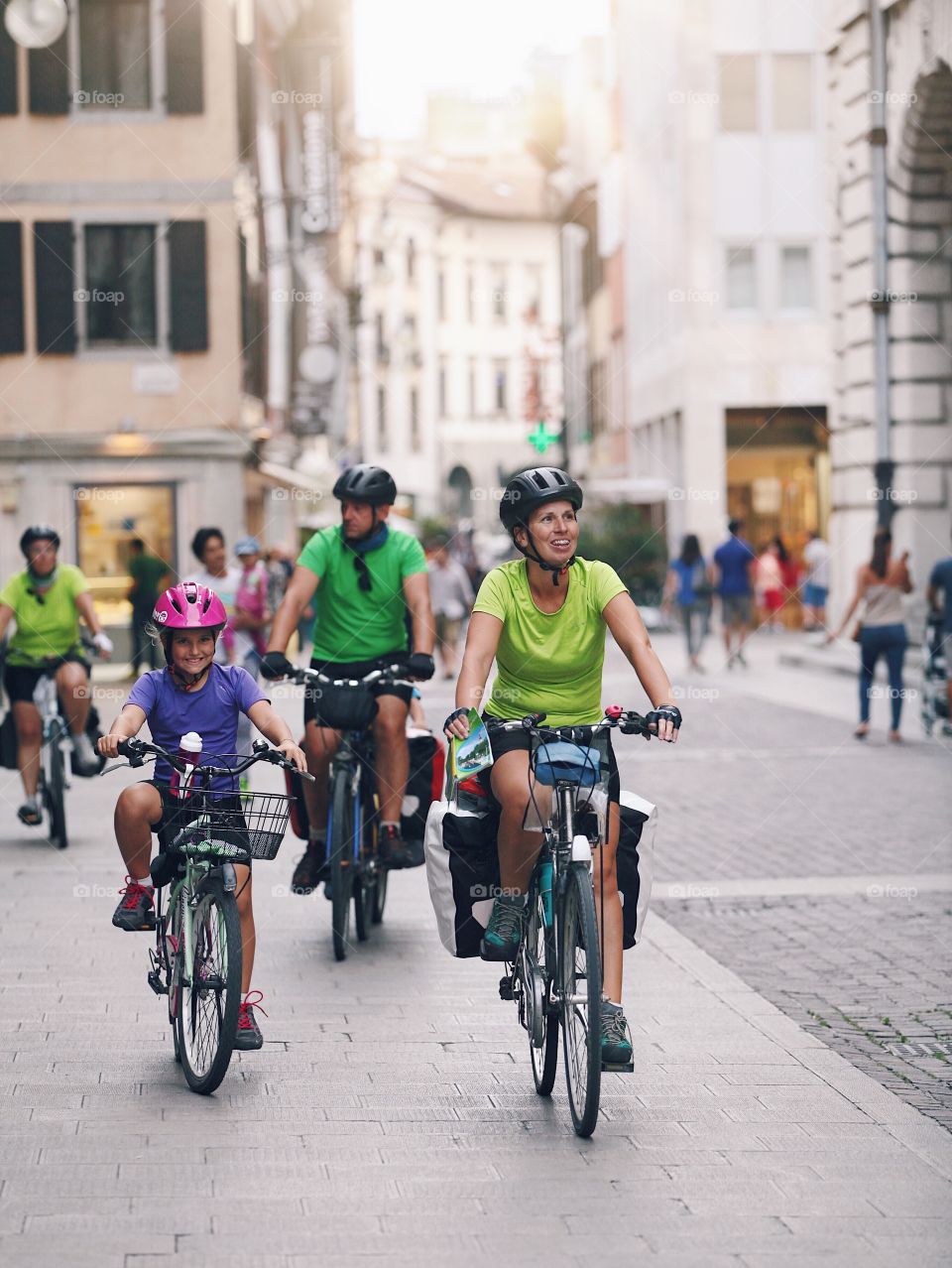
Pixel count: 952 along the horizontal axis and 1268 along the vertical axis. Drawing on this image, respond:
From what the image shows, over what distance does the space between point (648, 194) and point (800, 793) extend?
1374 inches

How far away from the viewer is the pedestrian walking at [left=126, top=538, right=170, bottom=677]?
26.7m

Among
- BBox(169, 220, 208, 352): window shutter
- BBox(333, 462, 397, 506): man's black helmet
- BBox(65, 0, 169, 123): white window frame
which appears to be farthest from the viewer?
BBox(65, 0, 169, 123): white window frame

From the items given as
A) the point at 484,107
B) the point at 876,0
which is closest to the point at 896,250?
the point at 876,0

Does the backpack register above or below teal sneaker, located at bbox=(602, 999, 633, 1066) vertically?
above

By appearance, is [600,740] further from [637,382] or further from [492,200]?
[492,200]

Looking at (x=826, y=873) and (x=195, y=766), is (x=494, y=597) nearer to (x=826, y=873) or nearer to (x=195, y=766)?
(x=195, y=766)

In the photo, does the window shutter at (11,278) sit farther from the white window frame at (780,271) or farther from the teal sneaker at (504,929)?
the teal sneaker at (504,929)

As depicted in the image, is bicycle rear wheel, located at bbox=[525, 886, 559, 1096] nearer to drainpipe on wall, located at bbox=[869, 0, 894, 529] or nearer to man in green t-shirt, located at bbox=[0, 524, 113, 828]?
man in green t-shirt, located at bbox=[0, 524, 113, 828]

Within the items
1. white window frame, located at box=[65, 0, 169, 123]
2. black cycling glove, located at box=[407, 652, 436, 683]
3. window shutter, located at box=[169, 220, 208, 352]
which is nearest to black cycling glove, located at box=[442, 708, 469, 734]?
black cycling glove, located at box=[407, 652, 436, 683]

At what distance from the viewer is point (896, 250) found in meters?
24.9

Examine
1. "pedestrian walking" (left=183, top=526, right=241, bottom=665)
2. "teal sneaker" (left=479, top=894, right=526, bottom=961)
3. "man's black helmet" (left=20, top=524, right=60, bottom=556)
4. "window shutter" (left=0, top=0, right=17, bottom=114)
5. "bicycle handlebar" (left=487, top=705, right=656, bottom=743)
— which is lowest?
"teal sneaker" (left=479, top=894, right=526, bottom=961)

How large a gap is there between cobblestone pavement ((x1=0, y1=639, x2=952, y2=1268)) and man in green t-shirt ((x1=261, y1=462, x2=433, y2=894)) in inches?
21.2

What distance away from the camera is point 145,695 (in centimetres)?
655

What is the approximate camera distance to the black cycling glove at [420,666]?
8414mm
